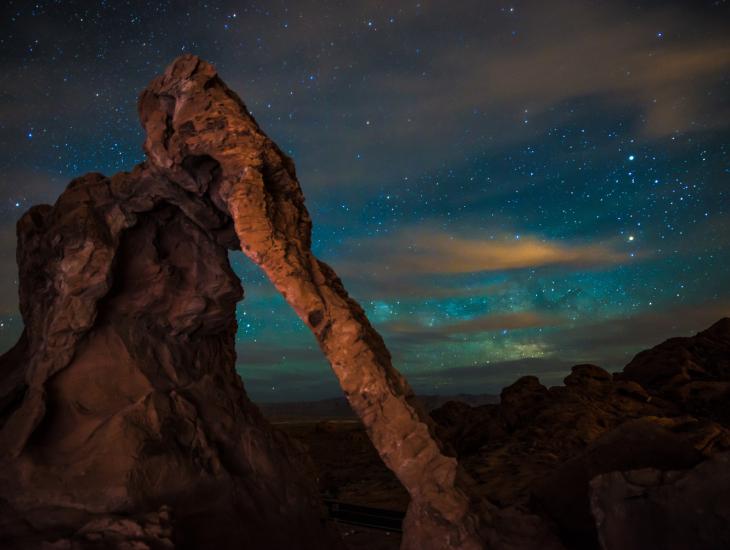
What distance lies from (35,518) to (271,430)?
3.52m

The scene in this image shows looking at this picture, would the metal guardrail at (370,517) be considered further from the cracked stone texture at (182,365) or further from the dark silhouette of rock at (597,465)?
the dark silhouette of rock at (597,465)

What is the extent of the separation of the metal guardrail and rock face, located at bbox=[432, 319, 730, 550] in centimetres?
266

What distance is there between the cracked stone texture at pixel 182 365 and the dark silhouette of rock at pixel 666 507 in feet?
3.55

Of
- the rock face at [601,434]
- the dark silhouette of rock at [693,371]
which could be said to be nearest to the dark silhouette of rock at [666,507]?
the rock face at [601,434]

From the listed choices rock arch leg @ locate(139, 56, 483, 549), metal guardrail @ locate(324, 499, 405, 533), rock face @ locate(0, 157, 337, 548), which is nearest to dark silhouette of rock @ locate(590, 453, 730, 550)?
rock arch leg @ locate(139, 56, 483, 549)

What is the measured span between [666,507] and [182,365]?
20.7 feet

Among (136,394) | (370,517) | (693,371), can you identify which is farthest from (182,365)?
(693,371)

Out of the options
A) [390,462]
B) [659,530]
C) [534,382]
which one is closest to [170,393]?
[390,462]

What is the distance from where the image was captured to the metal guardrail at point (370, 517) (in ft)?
35.5

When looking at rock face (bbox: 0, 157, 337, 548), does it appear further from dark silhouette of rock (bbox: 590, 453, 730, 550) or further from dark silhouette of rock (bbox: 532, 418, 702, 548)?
dark silhouette of rock (bbox: 590, 453, 730, 550)

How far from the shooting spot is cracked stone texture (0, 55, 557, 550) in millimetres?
5188

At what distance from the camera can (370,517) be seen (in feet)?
37.3

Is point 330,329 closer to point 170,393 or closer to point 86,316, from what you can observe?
point 170,393

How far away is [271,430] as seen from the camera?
848 cm
